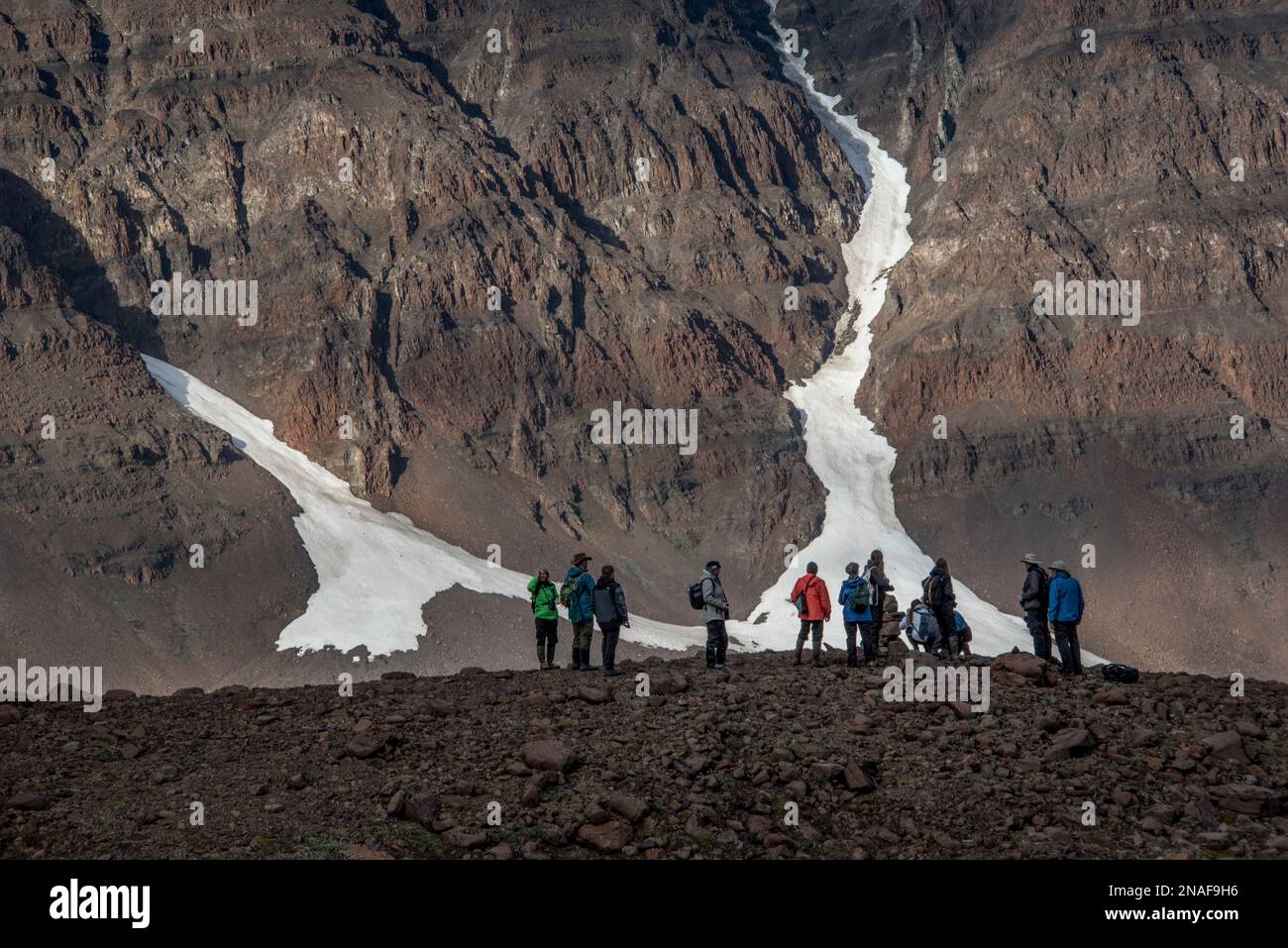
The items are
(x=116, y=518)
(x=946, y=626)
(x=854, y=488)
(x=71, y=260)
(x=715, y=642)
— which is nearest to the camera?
(x=946, y=626)

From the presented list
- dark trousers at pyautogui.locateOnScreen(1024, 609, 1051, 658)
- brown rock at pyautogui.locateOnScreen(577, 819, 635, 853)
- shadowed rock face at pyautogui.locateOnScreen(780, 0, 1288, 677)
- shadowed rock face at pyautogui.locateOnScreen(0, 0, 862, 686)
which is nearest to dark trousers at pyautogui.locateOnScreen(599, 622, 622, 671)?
dark trousers at pyautogui.locateOnScreen(1024, 609, 1051, 658)

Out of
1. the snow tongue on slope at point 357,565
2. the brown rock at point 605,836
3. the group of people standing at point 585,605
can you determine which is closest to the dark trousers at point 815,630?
the group of people standing at point 585,605

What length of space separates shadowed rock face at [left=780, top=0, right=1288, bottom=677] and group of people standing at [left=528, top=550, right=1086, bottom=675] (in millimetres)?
102702

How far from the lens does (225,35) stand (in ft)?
636

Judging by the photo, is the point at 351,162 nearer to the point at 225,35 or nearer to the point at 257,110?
the point at 257,110

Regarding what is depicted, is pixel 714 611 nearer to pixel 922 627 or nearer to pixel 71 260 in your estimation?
pixel 922 627

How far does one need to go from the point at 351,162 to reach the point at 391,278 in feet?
62.2

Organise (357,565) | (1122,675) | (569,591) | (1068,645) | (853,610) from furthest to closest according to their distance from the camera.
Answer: (357,565) < (853,610) < (569,591) < (1068,645) < (1122,675)

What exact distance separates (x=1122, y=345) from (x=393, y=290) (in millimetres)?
76916

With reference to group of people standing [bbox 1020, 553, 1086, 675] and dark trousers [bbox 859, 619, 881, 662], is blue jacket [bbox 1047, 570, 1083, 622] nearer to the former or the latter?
group of people standing [bbox 1020, 553, 1086, 675]

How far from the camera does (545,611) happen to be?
36125 mm

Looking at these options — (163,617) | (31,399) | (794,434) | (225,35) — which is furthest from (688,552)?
(225,35)

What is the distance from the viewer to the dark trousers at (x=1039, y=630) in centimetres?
3472

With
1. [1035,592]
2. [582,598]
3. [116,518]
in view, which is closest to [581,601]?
[582,598]
